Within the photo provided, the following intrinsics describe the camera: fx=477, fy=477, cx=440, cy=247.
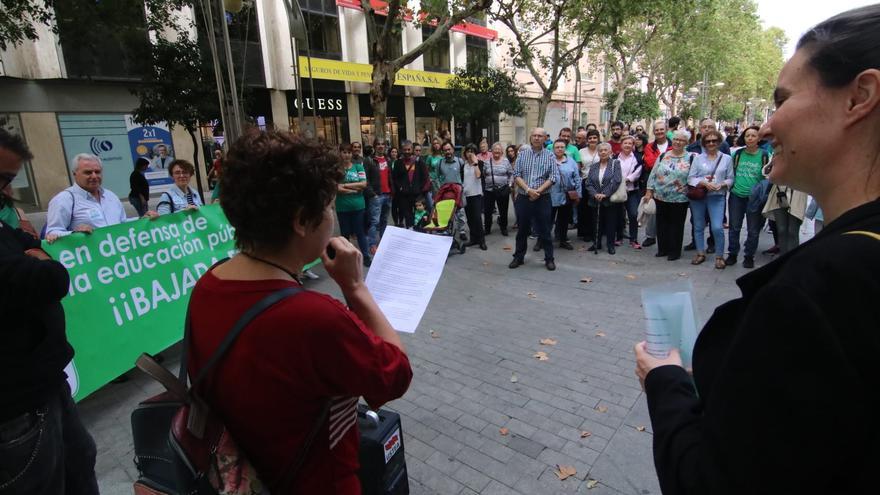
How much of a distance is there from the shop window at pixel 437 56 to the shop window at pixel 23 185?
1853 cm

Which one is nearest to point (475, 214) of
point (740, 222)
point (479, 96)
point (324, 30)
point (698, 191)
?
point (698, 191)

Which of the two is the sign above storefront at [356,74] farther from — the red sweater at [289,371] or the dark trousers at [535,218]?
the red sweater at [289,371]

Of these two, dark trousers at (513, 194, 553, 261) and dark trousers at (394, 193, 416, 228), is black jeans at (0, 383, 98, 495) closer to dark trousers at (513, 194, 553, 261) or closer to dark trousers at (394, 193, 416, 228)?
dark trousers at (513, 194, 553, 261)

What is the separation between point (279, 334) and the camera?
3.89ft

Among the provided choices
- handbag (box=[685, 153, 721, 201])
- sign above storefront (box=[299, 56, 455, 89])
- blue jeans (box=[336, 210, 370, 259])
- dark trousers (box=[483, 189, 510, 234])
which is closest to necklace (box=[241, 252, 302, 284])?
blue jeans (box=[336, 210, 370, 259])

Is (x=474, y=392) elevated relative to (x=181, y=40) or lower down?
lower down

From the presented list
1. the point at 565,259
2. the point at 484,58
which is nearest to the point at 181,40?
the point at 565,259

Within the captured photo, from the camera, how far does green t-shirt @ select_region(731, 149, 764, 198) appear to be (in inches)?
255

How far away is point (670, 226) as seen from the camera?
7305 mm

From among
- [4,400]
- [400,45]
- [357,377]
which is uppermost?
[400,45]

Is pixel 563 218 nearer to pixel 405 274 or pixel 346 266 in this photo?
pixel 405 274

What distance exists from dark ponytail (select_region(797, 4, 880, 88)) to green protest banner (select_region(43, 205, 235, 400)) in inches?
161

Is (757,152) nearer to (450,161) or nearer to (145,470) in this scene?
(450,161)

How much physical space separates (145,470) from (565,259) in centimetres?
686
